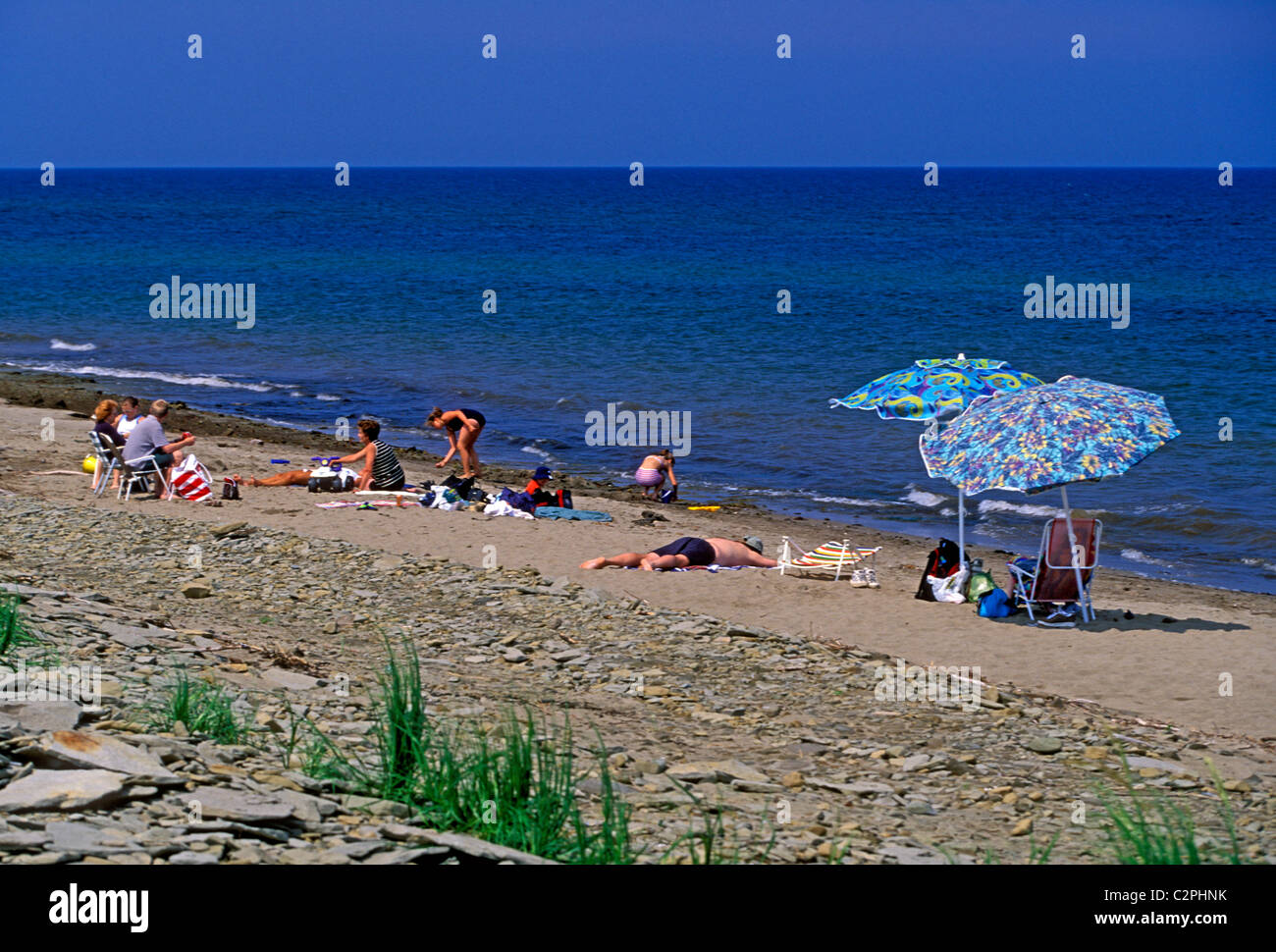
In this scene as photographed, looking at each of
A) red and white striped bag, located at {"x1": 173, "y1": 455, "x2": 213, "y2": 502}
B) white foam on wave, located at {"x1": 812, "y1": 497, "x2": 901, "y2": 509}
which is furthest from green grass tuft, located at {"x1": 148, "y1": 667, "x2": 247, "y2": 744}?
A: white foam on wave, located at {"x1": 812, "y1": 497, "x2": 901, "y2": 509}

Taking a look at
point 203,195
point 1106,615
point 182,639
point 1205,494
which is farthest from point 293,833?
point 203,195

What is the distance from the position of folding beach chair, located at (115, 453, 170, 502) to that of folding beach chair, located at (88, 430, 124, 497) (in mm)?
74

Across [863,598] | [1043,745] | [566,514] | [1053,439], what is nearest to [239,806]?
[1043,745]

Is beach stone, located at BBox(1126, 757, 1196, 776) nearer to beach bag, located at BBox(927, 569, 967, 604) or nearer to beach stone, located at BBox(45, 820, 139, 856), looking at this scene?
beach bag, located at BBox(927, 569, 967, 604)

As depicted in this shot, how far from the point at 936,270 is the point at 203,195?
93.7 m

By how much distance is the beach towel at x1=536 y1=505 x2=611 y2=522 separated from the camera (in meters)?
15.0

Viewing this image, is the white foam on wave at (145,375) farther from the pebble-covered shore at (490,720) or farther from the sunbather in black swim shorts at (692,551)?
the sunbather in black swim shorts at (692,551)

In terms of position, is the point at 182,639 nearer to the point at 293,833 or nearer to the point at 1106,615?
the point at 293,833

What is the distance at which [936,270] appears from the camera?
55.8 metres

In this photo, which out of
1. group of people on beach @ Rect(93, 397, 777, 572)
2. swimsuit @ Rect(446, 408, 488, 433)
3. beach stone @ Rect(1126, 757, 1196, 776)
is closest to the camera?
beach stone @ Rect(1126, 757, 1196, 776)

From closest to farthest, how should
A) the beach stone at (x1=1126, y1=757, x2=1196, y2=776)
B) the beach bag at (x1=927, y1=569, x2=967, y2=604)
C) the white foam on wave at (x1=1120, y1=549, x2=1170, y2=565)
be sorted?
the beach stone at (x1=1126, y1=757, x2=1196, y2=776), the beach bag at (x1=927, y1=569, x2=967, y2=604), the white foam on wave at (x1=1120, y1=549, x2=1170, y2=565)
